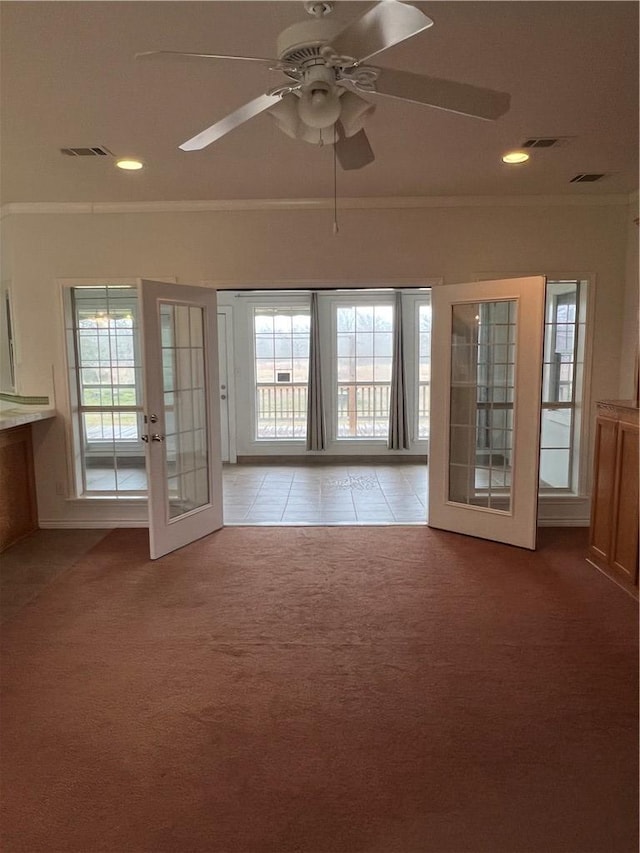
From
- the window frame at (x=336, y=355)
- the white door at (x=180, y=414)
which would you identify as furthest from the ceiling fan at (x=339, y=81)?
the window frame at (x=336, y=355)

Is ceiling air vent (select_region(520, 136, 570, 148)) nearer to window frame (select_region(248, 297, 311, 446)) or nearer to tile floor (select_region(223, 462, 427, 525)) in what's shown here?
tile floor (select_region(223, 462, 427, 525))

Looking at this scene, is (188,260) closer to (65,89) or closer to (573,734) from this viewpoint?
(65,89)

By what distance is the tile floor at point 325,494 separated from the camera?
5.29 metres

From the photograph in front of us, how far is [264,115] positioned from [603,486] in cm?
323

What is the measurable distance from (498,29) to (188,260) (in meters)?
3.19

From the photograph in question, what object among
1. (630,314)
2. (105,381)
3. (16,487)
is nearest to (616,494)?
(630,314)

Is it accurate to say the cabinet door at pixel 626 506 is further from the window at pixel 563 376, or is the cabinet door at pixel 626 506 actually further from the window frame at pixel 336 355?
the window frame at pixel 336 355

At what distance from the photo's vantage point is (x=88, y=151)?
3465mm

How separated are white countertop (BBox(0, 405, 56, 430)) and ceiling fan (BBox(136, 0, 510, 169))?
2.85 meters

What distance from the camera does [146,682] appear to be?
267 cm

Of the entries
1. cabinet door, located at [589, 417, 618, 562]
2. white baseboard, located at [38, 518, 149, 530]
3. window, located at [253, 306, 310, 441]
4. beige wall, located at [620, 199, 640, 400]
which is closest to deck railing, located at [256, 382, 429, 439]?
window, located at [253, 306, 310, 441]

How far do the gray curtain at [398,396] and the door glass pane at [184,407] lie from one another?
3849 mm

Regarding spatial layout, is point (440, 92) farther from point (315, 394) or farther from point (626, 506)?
point (315, 394)

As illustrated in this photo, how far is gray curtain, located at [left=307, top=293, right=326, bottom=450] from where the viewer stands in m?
7.89
